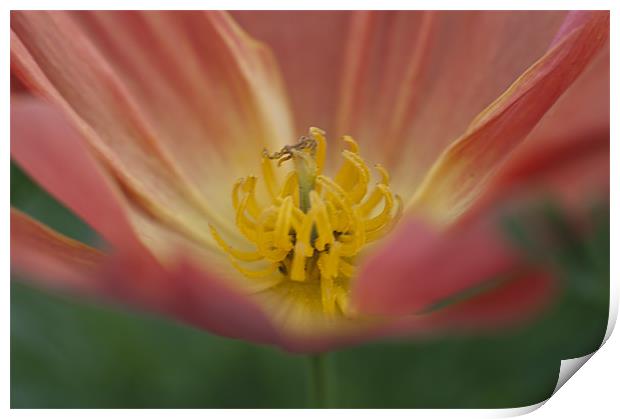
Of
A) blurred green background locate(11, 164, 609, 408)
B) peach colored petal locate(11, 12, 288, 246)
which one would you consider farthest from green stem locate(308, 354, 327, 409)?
peach colored petal locate(11, 12, 288, 246)

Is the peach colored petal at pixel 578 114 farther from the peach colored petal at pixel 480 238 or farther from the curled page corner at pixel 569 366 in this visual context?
the curled page corner at pixel 569 366

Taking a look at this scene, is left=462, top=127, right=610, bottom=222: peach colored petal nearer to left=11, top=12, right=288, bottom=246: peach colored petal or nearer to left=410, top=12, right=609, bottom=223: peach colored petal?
left=410, top=12, right=609, bottom=223: peach colored petal

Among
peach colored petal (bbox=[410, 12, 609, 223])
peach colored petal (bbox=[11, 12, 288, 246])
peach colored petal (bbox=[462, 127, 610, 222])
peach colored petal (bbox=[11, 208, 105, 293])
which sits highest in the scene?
Result: peach colored petal (bbox=[11, 12, 288, 246])

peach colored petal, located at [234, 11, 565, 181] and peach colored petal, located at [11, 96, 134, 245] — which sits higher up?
peach colored petal, located at [234, 11, 565, 181]

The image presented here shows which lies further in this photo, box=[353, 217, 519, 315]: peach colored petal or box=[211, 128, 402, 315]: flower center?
box=[211, 128, 402, 315]: flower center

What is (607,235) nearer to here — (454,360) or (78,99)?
(454,360)

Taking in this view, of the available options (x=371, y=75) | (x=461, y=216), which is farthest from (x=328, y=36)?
(x=461, y=216)

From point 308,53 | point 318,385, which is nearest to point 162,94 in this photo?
point 308,53
